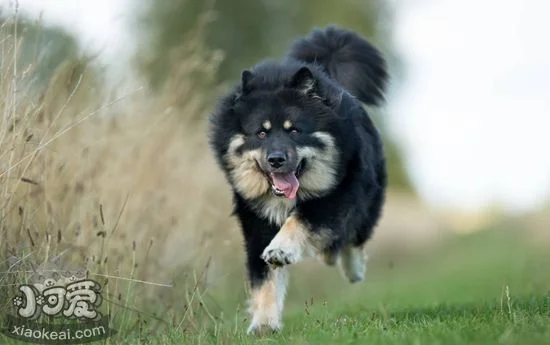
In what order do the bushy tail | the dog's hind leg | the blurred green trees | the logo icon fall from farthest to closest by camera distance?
the blurred green trees
the dog's hind leg
the bushy tail
the logo icon

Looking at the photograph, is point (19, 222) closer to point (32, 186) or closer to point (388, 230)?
point (32, 186)

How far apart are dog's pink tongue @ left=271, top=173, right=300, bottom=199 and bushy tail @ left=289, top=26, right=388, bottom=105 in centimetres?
165

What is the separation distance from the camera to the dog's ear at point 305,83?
6816mm

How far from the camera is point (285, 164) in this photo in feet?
21.5

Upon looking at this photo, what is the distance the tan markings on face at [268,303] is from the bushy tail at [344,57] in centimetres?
204

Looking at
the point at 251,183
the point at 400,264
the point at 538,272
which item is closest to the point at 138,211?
the point at 251,183

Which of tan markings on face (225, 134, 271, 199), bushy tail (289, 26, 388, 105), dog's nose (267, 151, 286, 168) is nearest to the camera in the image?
dog's nose (267, 151, 286, 168)

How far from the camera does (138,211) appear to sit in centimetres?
908

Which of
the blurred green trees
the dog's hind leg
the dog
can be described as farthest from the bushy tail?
the blurred green trees

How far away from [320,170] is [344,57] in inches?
68.4

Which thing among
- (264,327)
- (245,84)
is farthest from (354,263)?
(245,84)

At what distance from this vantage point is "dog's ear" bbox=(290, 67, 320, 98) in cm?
682

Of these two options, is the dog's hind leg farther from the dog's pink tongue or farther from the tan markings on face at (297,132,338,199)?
the dog's pink tongue

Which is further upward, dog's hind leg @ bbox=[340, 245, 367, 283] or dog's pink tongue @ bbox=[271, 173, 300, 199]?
dog's pink tongue @ bbox=[271, 173, 300, 199]
